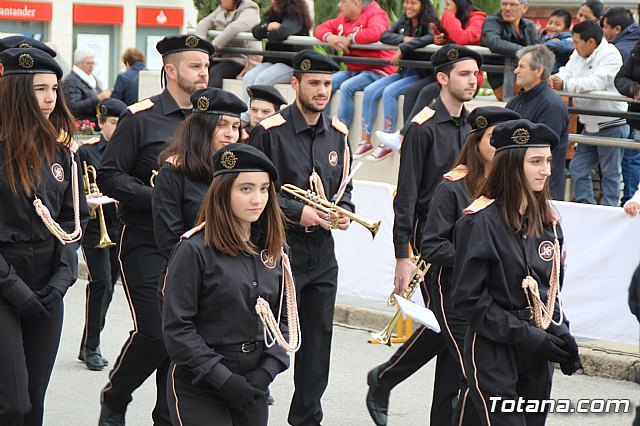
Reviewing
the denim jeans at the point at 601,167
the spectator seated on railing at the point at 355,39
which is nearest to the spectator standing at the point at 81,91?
the spectator seated on railing at the point at 355,39

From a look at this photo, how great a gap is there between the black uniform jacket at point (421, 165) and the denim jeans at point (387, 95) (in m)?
5.65

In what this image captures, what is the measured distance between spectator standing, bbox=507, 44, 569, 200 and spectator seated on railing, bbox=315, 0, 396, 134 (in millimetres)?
3807

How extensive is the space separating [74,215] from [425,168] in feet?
7.43

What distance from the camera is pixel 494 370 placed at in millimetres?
5070

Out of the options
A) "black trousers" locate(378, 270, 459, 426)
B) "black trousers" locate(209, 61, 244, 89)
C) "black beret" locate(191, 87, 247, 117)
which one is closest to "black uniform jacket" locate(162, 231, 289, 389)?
"black beret" locate(191, 87, 247, 117)

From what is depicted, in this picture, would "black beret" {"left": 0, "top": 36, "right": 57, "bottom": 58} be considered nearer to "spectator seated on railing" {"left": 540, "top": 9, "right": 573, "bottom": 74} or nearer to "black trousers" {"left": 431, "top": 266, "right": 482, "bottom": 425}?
"black trousers" {"left": 431, "top": 266, "right": 482, "bottom": 425}

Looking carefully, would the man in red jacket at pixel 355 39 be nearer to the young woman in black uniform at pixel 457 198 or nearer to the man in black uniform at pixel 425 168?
the man in black uniform at pixel 425 168

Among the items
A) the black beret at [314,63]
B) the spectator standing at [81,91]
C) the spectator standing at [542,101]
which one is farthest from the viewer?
the spectator standing at [81,91]

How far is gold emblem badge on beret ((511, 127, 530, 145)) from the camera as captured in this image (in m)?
5.11

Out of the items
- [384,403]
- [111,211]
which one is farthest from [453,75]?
[111,211]

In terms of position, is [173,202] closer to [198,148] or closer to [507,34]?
[198,148]

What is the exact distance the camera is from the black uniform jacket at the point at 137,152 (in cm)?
649

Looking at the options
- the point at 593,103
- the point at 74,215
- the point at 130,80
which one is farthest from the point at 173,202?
the point at 130,80

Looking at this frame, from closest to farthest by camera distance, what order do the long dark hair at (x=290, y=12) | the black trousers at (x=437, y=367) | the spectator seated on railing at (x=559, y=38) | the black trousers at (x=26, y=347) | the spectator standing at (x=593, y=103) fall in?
the black trousers at (x=26, y=347), the black trousers at (x=437, y=367), the spectator standing at (x=593, y=103), the spectator seated on railing at (x=559, y=38), the long dark hair at (x=290, y=12)
